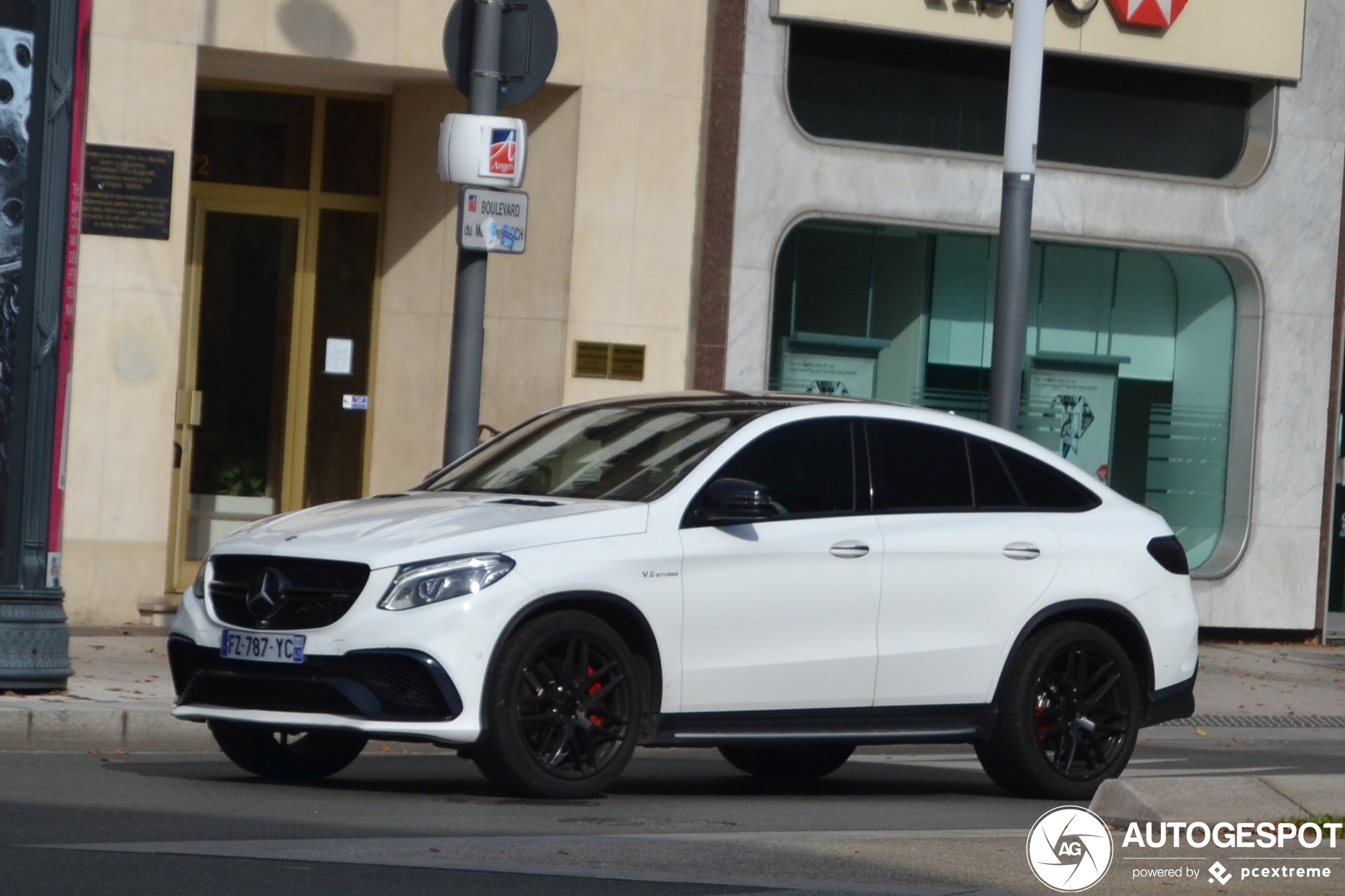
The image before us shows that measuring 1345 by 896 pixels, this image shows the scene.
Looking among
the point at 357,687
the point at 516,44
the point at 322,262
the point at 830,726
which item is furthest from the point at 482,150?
the point at 322,262

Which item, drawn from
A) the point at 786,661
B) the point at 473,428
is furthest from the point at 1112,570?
the point at 473,428

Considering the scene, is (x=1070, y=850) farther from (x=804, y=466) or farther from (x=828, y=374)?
(x=828, y=374)

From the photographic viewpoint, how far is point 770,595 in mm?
8703

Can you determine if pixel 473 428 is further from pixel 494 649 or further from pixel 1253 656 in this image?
pixel 1253 656

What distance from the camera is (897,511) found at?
364 inches

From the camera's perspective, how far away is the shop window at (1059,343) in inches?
694

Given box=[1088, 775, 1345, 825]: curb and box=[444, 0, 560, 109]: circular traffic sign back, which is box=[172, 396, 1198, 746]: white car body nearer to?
box=[1088, 775, 1345, 825]: curb

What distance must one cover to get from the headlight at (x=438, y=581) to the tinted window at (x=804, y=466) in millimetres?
1263

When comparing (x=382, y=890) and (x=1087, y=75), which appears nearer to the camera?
(x=382, y=890)

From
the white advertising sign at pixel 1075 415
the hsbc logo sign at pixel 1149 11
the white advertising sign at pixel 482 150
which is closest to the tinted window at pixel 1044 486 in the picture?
the white advertising sign at pixel 482 150

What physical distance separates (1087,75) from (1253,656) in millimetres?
4856

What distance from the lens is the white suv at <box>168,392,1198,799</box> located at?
802 centimetres

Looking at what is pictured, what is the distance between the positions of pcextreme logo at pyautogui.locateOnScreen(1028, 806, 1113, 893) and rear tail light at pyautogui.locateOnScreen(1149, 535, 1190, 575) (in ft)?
8.74

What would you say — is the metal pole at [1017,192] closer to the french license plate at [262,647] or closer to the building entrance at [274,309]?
the building entrance at [274,309]
